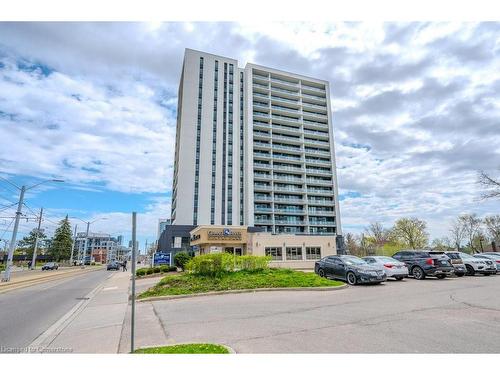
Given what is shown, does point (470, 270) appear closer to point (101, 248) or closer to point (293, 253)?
point (293, 253)

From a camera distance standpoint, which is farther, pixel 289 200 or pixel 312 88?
pixel 312 88

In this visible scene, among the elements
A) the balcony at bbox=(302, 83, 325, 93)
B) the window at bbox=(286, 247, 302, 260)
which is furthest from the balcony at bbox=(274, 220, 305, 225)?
the balcony at bbox=(302, 83, 325, 93)

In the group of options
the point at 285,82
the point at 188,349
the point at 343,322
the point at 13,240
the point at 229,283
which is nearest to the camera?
the point at 188,349

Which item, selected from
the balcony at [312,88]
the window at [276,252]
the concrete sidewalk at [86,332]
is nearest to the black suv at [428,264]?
the concrete sidewalk at [86,332]

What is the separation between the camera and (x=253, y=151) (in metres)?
67.9

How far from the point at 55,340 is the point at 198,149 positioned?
59.6 meters

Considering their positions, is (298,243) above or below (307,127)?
below

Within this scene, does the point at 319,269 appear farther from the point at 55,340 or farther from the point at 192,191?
the point at 192,191

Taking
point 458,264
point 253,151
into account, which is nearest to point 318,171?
point 253,151

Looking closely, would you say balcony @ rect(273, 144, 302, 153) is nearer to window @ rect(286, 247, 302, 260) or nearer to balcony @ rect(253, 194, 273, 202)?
balcony @ rect(253, 194, 273, 202)

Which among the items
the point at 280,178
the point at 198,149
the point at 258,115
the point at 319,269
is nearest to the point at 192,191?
the point at 198,149

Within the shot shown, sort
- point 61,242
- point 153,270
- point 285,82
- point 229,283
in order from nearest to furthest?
point 229,283, point 153,270, point 285,82, point 61,242

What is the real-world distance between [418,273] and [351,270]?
544 cm

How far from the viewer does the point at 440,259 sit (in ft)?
56.0
